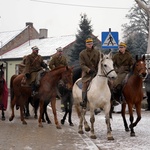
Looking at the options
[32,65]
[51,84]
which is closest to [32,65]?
[32,65]

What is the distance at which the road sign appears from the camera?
50.4 ft

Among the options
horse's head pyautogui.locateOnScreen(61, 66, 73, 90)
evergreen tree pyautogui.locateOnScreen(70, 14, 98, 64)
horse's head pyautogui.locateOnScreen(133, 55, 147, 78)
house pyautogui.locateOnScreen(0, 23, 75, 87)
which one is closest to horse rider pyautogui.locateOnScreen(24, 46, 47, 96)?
horse's head pyautogui.locateOnScreen(61, 66, 73, 90)

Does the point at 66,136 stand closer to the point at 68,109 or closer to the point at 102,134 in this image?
the point at 102,134

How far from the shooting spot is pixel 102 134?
1298cm

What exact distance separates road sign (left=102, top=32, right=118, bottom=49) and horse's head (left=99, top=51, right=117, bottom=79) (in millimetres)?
3518

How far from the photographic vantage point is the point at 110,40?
15.4m

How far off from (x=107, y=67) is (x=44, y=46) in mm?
44229

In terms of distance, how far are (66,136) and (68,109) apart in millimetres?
3329

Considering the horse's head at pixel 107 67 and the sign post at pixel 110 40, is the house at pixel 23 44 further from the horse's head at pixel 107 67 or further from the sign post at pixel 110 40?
the horse's head at pixel 107 67

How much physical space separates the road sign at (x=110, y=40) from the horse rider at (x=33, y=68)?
233 cm

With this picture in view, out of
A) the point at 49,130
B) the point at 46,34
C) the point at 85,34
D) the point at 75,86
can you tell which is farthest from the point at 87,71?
the point at 46,34

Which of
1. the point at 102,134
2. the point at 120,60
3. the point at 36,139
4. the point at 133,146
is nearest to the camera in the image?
the point at 133,146

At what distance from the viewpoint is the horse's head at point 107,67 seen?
37.7 feet

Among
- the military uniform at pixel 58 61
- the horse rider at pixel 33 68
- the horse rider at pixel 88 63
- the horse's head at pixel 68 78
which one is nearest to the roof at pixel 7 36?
the military uniform at pixel 58 61
